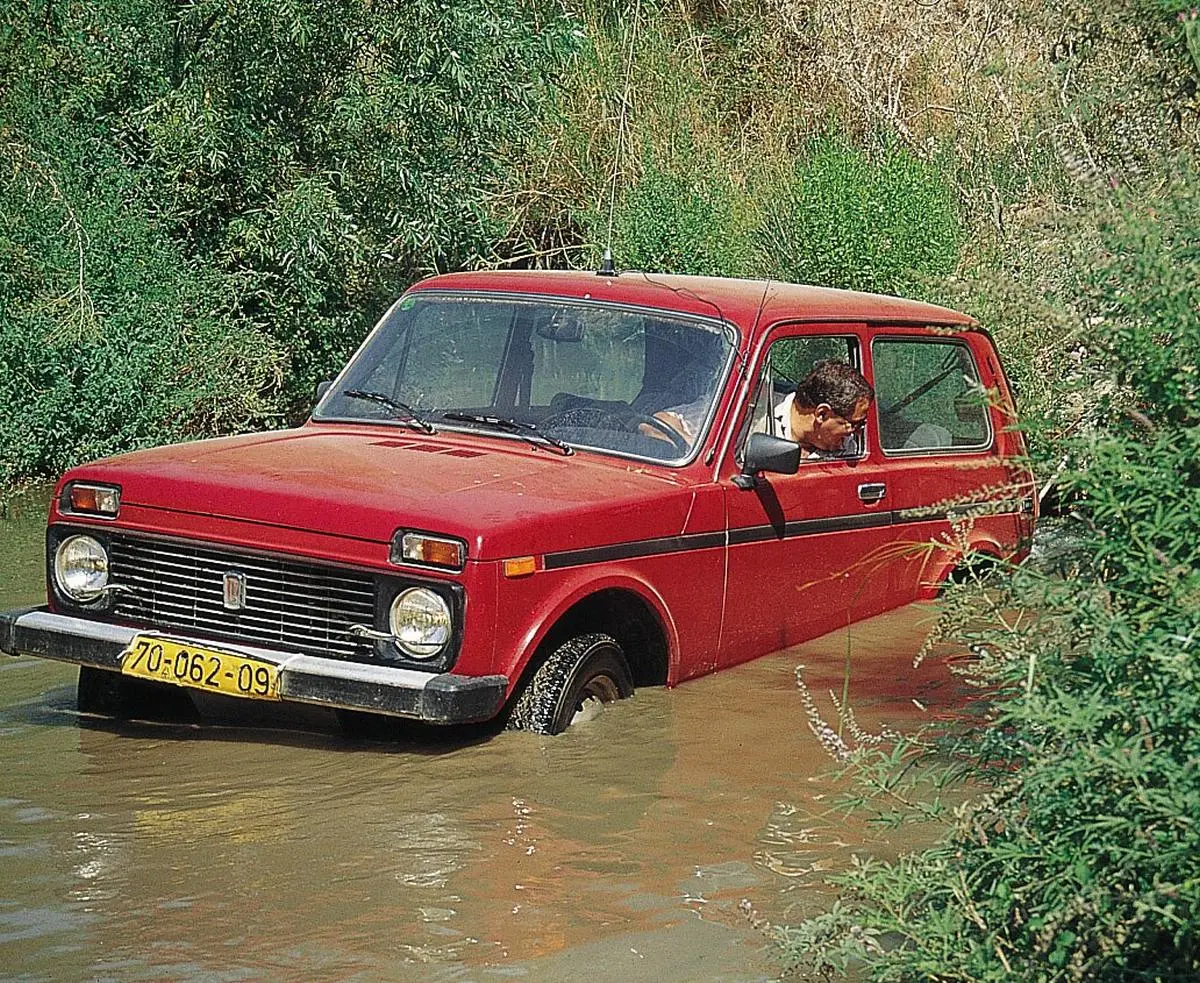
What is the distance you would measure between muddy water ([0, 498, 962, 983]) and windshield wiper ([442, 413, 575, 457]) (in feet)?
3.26

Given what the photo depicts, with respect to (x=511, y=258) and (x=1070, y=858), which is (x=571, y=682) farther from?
(x=511, y=258)

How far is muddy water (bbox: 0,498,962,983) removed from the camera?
459 centimetres

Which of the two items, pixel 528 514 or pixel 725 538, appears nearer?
pixel 528 514

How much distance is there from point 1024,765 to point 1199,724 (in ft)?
2.20

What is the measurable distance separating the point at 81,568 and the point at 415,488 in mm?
1319

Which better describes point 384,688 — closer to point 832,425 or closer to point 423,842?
point 423,842

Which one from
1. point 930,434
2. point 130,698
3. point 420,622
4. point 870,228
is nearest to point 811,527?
point 930,434

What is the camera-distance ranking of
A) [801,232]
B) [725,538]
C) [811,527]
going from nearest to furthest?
[725,538]
[811,527]
[801,232]

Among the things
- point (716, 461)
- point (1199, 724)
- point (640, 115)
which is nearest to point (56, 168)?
point (640, 115)

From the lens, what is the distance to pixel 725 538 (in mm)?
6848

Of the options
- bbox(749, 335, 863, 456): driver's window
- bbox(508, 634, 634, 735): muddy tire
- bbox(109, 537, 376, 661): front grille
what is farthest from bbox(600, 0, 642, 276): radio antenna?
bbox(109, 537, 376, 661): front grille

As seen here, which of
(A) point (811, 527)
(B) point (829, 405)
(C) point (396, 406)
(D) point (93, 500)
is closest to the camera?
(D) point (93, 500)

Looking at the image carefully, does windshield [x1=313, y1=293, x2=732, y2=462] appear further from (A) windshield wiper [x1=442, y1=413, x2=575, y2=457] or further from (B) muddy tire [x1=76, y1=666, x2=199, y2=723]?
(B) muddy tire [x1=76, y1=666, x2=199, y2=723]

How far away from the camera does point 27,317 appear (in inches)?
519
